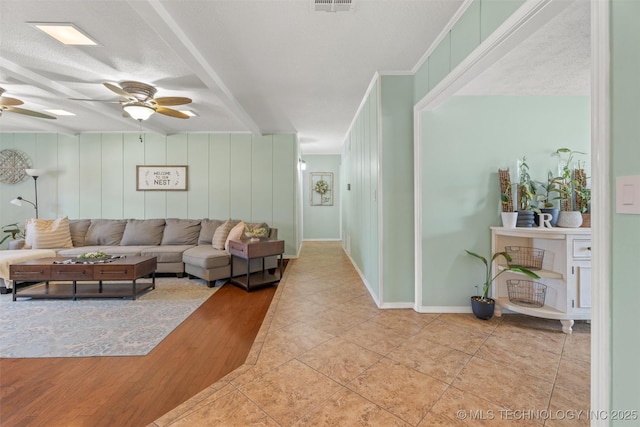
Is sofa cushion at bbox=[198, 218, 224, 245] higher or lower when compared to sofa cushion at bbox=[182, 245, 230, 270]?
higher

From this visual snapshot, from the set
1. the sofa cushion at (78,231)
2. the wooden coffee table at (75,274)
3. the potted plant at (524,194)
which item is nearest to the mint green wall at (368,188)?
the potted plant at (524,194)

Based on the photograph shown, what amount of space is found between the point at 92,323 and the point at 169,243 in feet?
6.90

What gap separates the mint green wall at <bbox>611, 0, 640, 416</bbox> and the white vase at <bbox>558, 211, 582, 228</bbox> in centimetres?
206

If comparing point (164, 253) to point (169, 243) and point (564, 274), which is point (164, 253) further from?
point (564, 274)

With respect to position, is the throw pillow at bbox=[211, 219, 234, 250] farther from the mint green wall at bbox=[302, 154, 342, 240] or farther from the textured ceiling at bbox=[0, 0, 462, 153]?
the mint green wall at bbox=[302, 154, 342, 240]

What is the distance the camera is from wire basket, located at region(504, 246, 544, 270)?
2.47 metres

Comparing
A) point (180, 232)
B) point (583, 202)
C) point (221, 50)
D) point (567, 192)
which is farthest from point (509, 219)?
point (180, 232)

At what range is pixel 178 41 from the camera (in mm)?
2039

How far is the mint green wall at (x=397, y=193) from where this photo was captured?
2750 mm

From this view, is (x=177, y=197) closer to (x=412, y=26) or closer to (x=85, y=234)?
(x=85, y=234)

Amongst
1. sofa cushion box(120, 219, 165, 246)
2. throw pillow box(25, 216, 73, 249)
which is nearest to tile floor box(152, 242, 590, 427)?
sofa cushion box(120, 219, 165, 246)

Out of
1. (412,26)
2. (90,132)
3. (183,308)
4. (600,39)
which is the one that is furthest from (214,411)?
(90,132)

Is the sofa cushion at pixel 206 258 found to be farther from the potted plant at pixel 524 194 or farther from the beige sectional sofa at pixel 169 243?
the potted plant at pixel 524 194

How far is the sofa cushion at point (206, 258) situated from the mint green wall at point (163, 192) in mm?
1449
